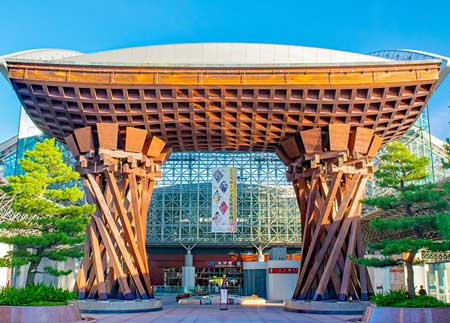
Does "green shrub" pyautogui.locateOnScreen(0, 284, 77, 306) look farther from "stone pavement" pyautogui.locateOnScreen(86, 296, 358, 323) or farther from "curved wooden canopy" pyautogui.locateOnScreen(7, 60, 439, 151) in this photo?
"curved wooden canopy" pyautogui.locateOnScreen(7, 60, 439, 151)

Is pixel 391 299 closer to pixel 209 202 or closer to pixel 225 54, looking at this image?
pixel 225 54

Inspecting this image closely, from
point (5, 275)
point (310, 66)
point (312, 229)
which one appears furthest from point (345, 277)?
point (5, 275)

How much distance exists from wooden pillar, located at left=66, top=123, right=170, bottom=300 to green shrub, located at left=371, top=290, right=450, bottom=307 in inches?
464

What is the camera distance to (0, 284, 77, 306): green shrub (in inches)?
517

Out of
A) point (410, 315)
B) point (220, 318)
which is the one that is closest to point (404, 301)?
point (410, 315)

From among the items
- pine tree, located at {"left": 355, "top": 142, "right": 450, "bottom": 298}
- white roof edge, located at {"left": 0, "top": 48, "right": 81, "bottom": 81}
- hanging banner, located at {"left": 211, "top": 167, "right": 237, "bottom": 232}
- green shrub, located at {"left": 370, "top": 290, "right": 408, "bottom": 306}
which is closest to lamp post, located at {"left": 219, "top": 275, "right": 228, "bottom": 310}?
pine tree, located at {"left": 355, "top": 142, "right": 450, "bottom": 298}

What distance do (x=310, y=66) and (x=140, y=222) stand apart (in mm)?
10708

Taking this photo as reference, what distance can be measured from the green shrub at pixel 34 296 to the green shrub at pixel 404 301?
9275 millimetres

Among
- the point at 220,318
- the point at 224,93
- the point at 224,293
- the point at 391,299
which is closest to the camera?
the point at 391,299

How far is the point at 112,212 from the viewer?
75.0ft

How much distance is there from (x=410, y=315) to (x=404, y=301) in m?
0.80

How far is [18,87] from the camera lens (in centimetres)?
2120

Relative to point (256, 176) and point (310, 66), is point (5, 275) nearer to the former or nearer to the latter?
point (310, 66)

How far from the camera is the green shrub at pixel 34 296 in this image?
13133 mm
